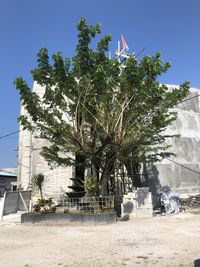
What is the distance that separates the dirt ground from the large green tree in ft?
9.34

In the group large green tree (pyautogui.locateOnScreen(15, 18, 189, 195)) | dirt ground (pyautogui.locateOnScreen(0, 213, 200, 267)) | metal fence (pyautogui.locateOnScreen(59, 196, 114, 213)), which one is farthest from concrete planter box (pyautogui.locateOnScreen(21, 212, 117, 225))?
large green tree (pyautogui.locateOnScreen(15, 18, 189, 195))

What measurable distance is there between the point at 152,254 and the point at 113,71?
6.97m

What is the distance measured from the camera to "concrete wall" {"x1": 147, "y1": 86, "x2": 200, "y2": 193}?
16.3 m

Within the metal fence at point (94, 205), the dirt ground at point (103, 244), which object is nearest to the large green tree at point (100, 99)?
the metal fence at point (94, 205)

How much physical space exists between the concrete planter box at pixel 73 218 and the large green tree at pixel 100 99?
1.34m

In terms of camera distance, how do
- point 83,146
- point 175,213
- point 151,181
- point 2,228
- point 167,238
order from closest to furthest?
point 167,238, point 2,228, point 83,146, point 175,213, point 151,181

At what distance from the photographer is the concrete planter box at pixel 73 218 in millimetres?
9758

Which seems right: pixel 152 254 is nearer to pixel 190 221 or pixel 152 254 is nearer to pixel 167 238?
pixel 167 238

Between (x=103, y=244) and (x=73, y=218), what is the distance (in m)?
3.21

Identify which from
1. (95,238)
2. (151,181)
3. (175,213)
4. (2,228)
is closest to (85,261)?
(95,238)

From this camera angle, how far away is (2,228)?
9555 mm

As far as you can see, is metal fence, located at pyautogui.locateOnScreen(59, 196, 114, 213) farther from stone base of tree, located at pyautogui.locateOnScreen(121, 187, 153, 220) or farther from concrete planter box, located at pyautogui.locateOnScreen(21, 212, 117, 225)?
stone base of tree, located at pyautogui.locateOnScreen(121, 187, 153, 220)

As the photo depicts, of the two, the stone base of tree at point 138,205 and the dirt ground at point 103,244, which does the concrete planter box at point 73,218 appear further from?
the stone base of tree at point 138,205

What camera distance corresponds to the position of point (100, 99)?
10.8m
